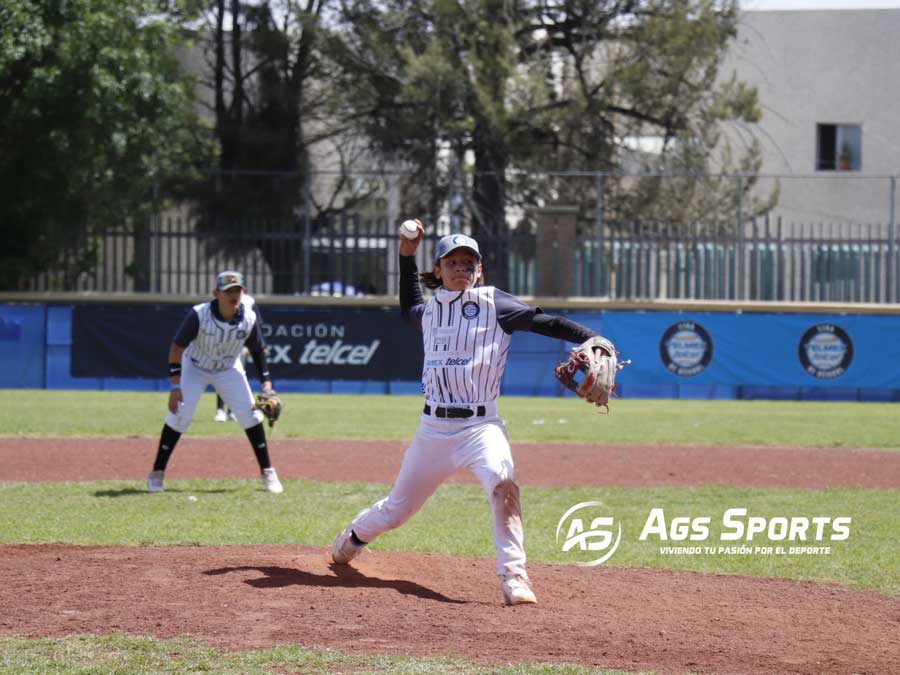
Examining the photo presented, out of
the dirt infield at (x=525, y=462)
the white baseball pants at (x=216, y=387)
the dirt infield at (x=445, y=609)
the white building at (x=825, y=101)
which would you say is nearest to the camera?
the dirt infield at (x=445, y=609)

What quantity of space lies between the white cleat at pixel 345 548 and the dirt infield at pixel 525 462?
4641mm

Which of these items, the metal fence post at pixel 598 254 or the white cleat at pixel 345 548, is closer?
the white cleat at pixel 345 548

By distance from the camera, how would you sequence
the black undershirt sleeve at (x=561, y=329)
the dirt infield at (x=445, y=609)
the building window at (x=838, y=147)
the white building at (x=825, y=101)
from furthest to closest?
the building window at (x=838, y=147), the white building at (x=825, y=101), the black undershirt sleeve at (x=561, y=329), the dirt infield at (x=445, y=609)

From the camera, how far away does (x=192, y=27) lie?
103 feet

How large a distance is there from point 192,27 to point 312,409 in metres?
14.7

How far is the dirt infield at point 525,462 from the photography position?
1220 centimetres

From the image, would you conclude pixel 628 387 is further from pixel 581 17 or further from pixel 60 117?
pixel 60 117

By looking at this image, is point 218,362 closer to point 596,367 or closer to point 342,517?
point 342,517

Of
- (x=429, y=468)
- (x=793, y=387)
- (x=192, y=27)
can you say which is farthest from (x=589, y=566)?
(x=192, y=27)

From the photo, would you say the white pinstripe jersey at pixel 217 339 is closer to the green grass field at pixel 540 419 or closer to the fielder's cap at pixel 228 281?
the fielder's cap at pixel 228 281

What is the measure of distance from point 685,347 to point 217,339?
1583 cm

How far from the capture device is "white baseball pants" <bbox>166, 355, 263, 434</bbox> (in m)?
10.8

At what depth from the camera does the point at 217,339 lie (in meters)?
10.6

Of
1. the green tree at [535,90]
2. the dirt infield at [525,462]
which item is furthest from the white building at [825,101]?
the dirt infield at [525,462]
